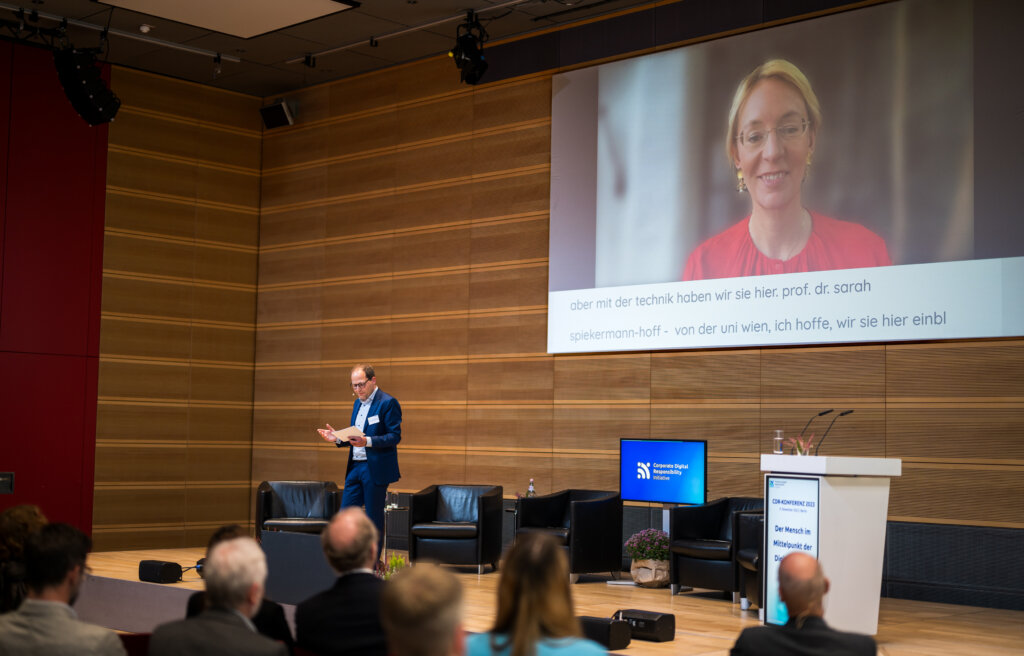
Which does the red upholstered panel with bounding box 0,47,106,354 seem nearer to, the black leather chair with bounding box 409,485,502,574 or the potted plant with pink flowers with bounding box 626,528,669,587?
the black leather chair with bounding box 409,485,502,574

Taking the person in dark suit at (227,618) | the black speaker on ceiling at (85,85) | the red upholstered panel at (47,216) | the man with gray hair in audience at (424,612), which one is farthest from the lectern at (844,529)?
the red upholstered panel at (47,216)

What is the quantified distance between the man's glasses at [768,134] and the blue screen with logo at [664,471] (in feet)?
7.57

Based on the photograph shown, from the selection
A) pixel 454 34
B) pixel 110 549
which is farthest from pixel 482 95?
pixel 110 549

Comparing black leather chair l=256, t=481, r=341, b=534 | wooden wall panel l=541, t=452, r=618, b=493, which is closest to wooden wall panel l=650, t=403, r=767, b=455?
wooden wall panel l=541, t=452, r=618, b=493

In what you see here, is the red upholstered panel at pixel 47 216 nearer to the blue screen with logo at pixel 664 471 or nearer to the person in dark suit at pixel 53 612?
the blue screen with logo at pixel 664 471

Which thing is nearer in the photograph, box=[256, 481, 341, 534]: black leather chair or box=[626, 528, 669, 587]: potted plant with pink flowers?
box=[626, 528, 669, 587]: potted plant with pink flowers

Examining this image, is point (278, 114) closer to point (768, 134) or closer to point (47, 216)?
point (47, 216)

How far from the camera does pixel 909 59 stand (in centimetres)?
784

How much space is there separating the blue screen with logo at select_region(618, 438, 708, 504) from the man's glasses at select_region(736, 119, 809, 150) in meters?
2.31

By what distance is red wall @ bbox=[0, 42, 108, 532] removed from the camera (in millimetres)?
10305

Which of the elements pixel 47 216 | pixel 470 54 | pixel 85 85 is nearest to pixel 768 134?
pixel 470 54

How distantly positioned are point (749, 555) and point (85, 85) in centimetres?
652

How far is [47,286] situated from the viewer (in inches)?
415

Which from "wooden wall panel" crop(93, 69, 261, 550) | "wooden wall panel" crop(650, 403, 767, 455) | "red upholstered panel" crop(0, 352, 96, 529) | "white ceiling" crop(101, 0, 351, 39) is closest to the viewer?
"wooden wall panel" crop(650, 403, 767, 455)
